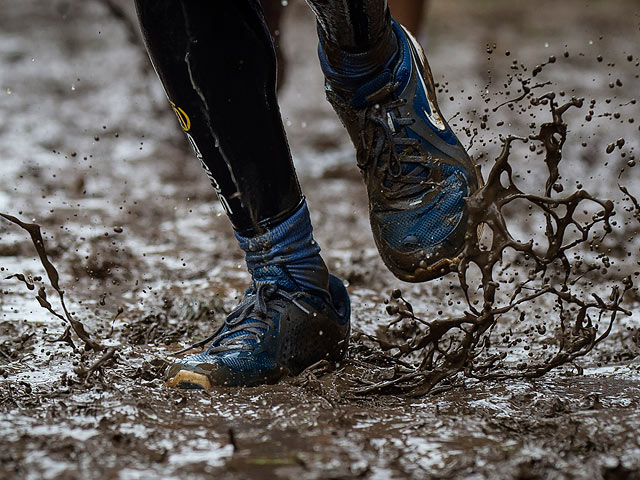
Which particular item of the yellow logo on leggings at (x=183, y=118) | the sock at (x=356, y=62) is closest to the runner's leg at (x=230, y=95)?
the yellow logo on leggings at (x=183, y=118)

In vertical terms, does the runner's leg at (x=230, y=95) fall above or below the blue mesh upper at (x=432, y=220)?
above

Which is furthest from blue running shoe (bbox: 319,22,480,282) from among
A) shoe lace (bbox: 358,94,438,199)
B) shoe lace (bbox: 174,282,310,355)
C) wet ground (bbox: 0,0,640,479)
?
shoe lace (bbox: 174,282,310,355)

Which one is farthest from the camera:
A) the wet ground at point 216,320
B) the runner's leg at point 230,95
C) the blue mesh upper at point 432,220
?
the blue mesh upper at point 432,220

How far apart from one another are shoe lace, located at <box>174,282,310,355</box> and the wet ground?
131 mm

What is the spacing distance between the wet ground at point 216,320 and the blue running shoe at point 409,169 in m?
0.11

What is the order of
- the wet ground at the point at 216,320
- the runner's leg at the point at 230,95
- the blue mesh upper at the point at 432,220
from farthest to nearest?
the blue mesh upper at the point at 432,220, the runner's leg at the point at 230,95, the wet ground at the point at 216,320

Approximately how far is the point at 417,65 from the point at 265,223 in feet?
1.63

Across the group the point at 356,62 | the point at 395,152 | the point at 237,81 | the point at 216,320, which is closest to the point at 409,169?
the point at 395,152

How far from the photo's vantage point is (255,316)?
1896mm

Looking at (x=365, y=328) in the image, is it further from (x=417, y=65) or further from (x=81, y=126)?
(x=81, y=126)

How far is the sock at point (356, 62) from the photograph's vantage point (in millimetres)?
1885

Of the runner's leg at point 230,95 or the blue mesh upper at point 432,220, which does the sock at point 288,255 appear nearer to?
the runner's leg at point 230,95

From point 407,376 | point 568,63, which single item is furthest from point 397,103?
point 568,63

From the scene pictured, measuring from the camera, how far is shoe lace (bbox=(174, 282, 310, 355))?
187cm
